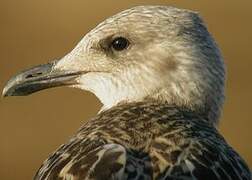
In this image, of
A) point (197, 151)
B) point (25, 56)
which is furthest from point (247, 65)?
point (197, 151)

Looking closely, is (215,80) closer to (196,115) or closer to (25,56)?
(196,115)

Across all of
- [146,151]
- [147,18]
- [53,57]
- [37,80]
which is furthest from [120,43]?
[53,57]

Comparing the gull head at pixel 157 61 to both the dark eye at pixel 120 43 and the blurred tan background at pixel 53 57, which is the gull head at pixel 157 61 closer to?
the dark eye at pixel 120 43

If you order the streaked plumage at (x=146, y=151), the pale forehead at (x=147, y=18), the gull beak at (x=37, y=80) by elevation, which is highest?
the pale forehead at (x=147, y=18)

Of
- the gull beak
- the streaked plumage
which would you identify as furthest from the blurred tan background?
the streaked plumage

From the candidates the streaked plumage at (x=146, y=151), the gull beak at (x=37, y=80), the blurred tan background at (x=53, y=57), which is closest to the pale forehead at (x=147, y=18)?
the gull beak at (x=37, y=80)

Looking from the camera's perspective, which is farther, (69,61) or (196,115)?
(69,61)
